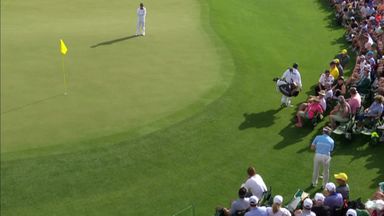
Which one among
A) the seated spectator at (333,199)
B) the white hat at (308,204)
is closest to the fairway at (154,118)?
the seated spectator at (333,199)

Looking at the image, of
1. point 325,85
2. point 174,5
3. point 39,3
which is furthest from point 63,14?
point 325,85

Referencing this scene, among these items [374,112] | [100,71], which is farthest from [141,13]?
[374,112]

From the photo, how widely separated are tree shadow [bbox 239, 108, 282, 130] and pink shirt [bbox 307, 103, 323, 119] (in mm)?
1431

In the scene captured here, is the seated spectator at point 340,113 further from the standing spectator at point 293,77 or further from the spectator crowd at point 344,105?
the standing spectator at point 293,77

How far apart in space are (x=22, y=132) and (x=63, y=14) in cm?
1499

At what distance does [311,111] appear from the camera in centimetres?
1948

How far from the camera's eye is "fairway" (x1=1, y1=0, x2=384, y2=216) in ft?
53.9

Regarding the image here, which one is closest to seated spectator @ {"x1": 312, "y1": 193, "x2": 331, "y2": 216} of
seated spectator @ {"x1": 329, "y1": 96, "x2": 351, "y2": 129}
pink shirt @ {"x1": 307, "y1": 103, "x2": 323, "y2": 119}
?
seated spectator @ {"x1": 329, "y1": 96, "x2": 351, "y2": 129}

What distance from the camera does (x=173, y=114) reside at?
20047 mm

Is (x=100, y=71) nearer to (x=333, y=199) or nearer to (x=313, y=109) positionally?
(x=313, y=109)

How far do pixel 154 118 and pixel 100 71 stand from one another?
4847mm

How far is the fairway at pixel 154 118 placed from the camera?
53.9 ft

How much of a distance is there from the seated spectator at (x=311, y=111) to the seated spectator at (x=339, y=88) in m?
1.47

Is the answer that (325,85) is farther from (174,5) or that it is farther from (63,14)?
(63,14)
